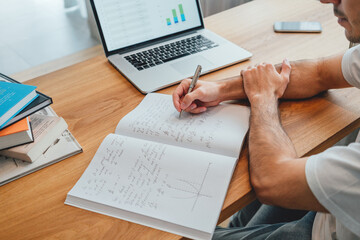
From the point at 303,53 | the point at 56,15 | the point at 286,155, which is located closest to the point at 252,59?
the point at 303,53

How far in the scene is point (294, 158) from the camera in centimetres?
69

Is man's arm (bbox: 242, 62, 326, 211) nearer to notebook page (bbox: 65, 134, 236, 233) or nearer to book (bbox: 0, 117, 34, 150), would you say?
notebook page (bbox: 65, 134, 236, 233)

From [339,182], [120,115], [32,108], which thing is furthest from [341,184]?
[32,108]

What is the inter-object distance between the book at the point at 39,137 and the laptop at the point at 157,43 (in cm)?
29

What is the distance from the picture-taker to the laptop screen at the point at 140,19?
41.9 inches

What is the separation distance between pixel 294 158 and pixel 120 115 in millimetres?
466

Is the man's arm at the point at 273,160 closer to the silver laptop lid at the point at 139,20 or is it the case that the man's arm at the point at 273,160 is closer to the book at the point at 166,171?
the book at the point at 166,171

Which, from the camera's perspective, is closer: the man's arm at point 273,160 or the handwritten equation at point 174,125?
the man's arm at point 273,160

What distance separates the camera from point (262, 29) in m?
1.29

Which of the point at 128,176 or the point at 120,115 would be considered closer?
the point at 128,176

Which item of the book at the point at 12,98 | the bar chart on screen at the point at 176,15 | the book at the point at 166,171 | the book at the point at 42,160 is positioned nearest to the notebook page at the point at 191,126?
the book at the point at 166,171

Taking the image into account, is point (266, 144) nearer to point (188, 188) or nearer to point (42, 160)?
point (188, 188)

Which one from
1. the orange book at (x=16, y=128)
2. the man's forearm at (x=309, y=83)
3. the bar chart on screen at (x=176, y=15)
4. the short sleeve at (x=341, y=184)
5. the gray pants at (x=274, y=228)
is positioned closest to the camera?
the short sleeve at (x=341, y=184)

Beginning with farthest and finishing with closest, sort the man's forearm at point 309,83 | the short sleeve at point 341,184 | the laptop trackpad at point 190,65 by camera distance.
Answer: the laptop trackpad at point 190,65 < the man's forearm at point 309,83 < the short sleeve at point 341,184
